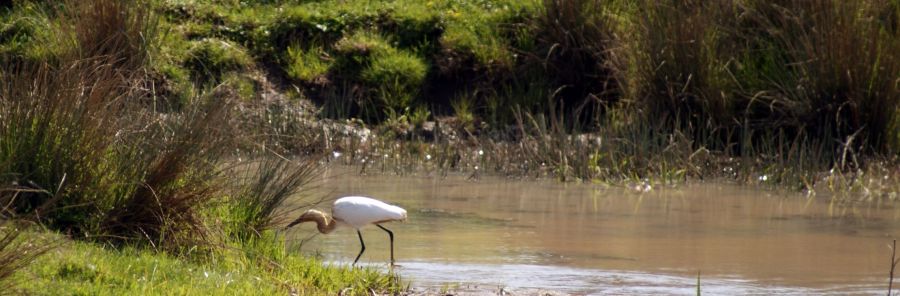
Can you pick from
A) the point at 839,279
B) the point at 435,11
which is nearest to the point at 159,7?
the point at 435,11

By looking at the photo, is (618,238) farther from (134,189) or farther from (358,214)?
(134,189)

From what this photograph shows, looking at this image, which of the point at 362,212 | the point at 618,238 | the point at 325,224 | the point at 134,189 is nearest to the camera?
the point at 134,189

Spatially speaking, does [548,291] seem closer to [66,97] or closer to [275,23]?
[66,97]

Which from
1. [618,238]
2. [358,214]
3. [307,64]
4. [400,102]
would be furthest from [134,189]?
[307,64]

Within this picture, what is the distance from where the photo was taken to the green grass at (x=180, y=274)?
5.71 metres

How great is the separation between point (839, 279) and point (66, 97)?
14.7 feet

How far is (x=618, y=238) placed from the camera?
9484mm

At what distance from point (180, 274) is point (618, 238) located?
4.02 m

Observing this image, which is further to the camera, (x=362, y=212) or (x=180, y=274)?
(x=362, y=212)

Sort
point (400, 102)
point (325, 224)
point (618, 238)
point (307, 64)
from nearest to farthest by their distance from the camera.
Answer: point (325, 224), point (618, 238), point (400, 102), point (307, 64)

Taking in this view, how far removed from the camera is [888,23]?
12.8 meters

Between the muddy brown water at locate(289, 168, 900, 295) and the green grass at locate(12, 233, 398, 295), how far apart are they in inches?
27.4

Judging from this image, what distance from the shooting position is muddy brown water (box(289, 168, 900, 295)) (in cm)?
796

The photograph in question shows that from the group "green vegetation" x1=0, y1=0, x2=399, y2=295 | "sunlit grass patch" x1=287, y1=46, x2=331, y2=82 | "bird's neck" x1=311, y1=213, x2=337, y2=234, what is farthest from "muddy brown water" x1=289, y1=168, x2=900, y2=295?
"sunlit grass patch" x1=287, y1=46, x2=331, y2=82
